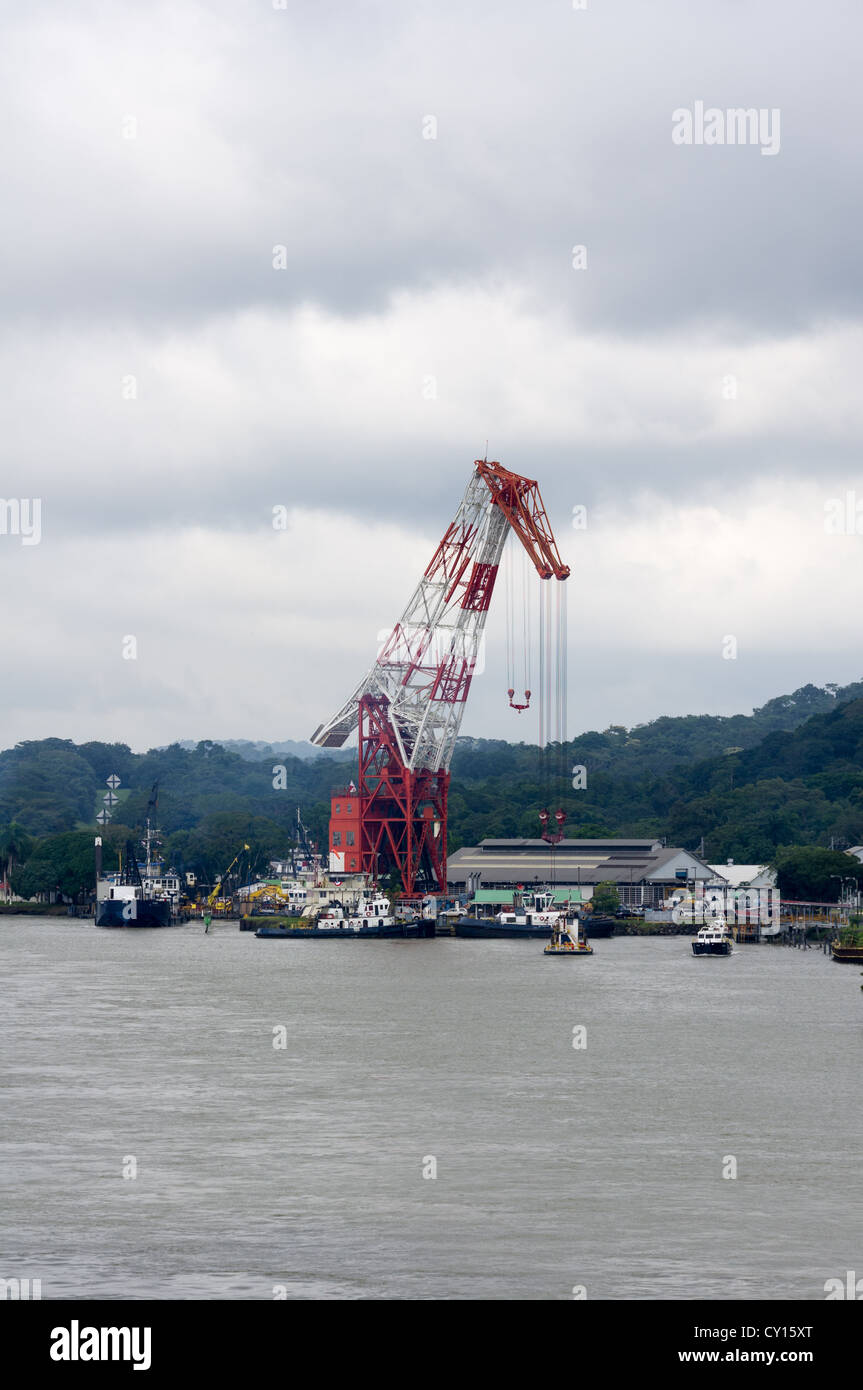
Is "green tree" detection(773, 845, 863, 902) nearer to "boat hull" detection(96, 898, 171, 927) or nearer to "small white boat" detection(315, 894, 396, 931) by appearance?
"small white boat" detection(315, 894, 396, 931)

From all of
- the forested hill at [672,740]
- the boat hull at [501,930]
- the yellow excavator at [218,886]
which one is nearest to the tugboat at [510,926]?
the boat hull at [501,930]

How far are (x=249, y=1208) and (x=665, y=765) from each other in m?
153

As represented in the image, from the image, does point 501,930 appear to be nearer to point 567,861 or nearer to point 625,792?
point 567,861

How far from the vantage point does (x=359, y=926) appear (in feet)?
248

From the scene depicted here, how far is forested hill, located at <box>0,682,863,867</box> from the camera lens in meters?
113

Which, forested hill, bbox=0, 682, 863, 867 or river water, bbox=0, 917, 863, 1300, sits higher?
forested hill, bbox=0, 682, 863, 867

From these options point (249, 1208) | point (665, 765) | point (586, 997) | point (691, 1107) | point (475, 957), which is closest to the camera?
point (249, 1208)

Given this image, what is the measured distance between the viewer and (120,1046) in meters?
33.0

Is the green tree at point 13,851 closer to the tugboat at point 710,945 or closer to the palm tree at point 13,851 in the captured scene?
the palm tree at point 13,851

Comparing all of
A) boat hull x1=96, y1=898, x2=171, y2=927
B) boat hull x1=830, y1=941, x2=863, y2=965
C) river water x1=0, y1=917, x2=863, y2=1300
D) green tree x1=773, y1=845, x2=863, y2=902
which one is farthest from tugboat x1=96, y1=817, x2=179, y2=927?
river water x1=0, y1=917, x2=863, y2=1300

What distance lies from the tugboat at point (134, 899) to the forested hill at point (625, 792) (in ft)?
54.5

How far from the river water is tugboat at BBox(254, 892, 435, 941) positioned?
97.5 feet
